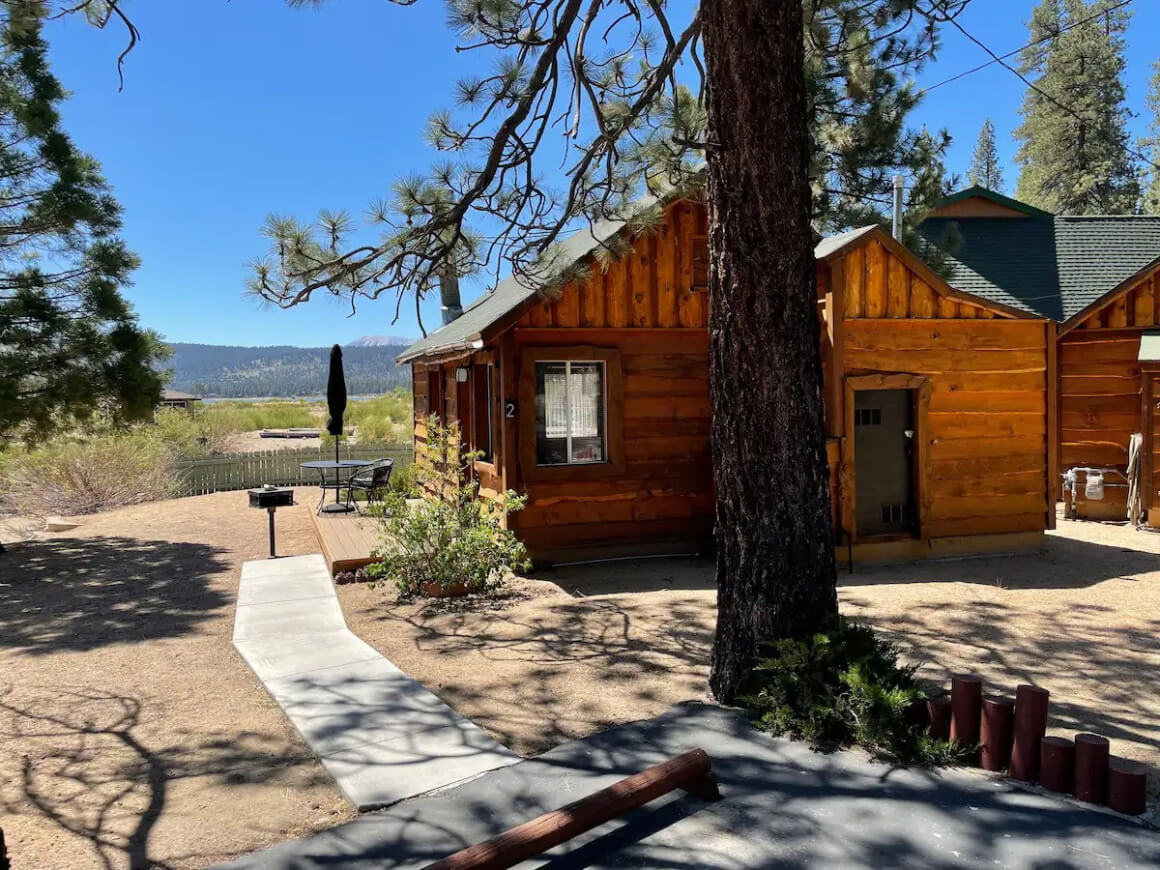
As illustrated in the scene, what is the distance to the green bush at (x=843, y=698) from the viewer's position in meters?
4.10

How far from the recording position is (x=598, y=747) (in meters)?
4.23

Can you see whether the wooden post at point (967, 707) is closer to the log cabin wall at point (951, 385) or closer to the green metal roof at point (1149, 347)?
the log cabin wall at point (951, 385)

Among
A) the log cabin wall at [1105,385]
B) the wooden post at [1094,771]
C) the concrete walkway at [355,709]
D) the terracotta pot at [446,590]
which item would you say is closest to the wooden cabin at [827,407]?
the terracotta pot at [446,590]

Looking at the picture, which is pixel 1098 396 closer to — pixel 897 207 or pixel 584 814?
pixel 897 207

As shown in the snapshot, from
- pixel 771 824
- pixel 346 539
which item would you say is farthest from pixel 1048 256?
pixel 771 824

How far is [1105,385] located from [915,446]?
6.10 metres

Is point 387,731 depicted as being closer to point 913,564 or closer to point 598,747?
point 598,747

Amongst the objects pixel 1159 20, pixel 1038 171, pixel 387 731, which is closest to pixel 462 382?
pixel 387 731

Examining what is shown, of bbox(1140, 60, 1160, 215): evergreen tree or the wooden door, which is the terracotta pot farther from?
bbox(1140, 60, 1160, 215): evergreen tree

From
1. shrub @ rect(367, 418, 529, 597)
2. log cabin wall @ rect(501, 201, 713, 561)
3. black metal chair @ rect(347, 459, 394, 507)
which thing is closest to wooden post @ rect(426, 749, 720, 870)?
shrub @ rect(367, 418, 529, 597)

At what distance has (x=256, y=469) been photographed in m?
18.1

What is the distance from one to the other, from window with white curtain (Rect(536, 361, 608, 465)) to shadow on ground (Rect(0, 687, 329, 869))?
5.22 m

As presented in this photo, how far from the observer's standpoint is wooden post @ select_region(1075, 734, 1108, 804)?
352cm

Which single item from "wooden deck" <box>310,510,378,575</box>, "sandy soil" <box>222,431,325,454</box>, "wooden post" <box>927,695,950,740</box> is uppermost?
"sandy soil" <box>222,431,325,454</box>
